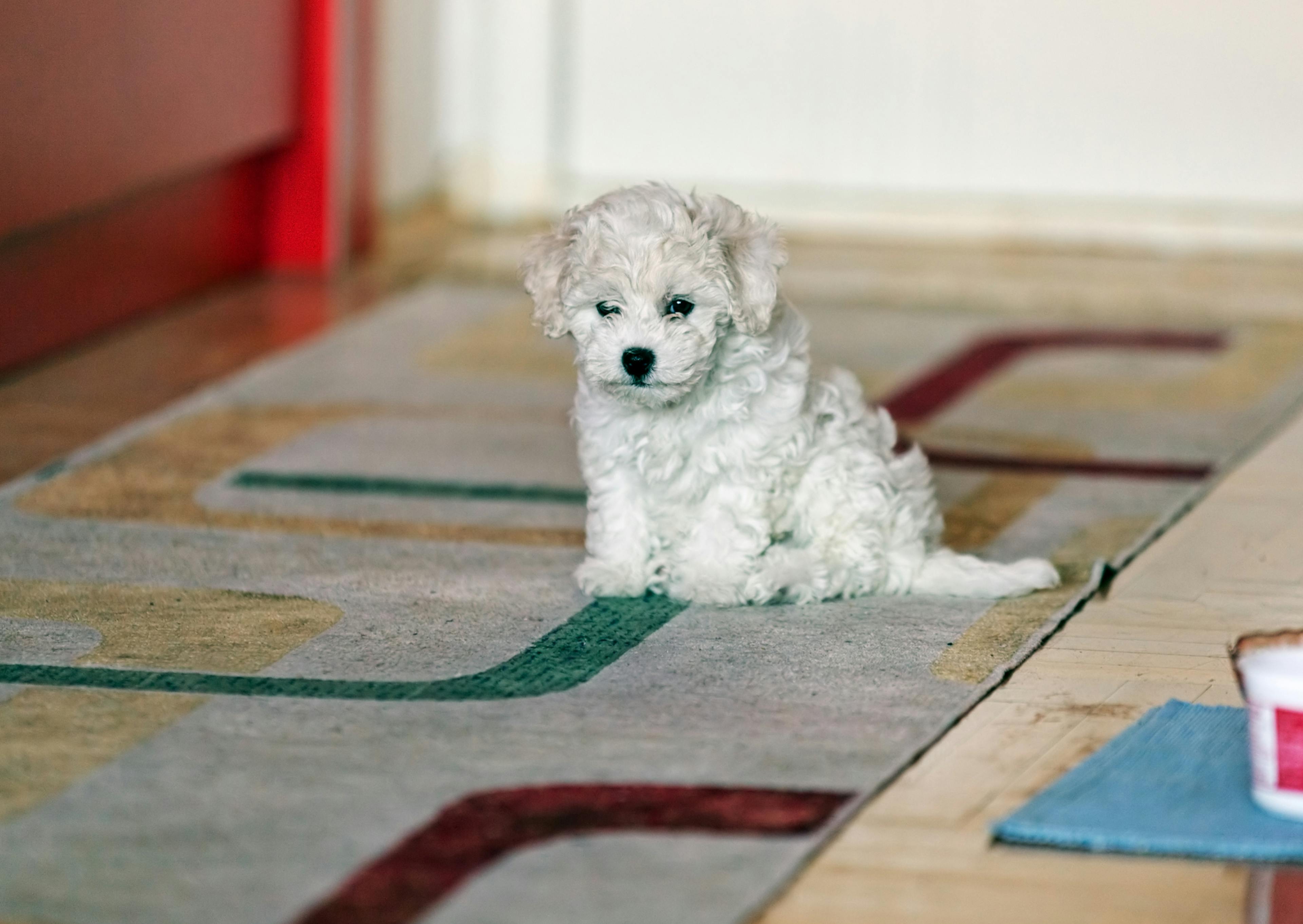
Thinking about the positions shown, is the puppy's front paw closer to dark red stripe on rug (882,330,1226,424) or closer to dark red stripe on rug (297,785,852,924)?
dark red stripe on rug (297,785,852,924)

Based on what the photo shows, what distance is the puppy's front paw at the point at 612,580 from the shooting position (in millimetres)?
2787

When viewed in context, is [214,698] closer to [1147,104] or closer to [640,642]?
[640,642]

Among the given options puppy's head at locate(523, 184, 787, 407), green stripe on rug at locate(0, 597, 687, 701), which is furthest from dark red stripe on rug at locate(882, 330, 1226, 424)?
green stripe on rug at locate(0, 597, 687, 701)

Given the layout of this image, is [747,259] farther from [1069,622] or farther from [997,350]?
[997,350]

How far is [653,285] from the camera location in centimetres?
255

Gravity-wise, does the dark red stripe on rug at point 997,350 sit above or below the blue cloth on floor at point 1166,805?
below

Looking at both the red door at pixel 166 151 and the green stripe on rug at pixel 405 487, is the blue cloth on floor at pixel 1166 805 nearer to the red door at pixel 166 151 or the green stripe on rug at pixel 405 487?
the green stripe on rug at pixel 405 487

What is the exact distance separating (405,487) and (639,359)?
102cm

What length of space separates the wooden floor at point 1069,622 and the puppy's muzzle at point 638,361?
594 mm

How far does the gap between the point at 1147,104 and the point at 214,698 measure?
403cm

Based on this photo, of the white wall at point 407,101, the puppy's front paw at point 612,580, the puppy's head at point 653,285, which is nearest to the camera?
the puppy's head at point 653,285

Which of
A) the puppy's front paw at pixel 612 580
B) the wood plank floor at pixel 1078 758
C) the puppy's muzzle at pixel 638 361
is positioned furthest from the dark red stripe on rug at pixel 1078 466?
the puppy's muzzle at pixel 638 361

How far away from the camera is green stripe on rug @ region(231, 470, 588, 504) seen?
3428mm

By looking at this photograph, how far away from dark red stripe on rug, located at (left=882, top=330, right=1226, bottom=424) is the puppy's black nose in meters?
1.51
